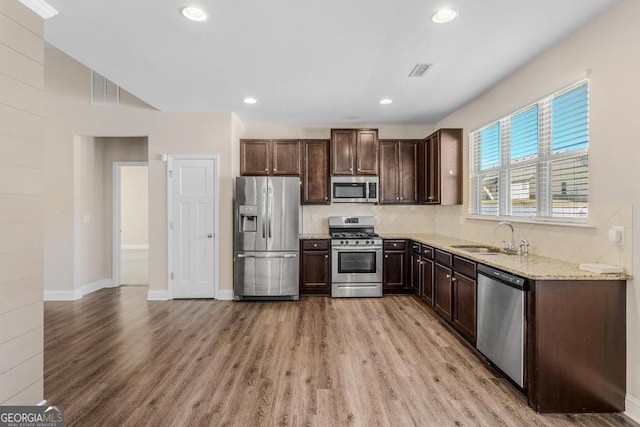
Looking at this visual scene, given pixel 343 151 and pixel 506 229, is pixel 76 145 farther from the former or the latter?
pixel 506 229

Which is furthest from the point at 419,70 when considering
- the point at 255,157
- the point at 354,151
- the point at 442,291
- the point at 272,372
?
the point at 272,372

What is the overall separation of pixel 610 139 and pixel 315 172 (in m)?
3.61

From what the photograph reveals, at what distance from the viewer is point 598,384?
2.07m

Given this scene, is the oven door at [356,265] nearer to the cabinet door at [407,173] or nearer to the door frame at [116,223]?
the cabinet door at [407,173]

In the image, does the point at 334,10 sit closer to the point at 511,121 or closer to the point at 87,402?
the point at 511,121

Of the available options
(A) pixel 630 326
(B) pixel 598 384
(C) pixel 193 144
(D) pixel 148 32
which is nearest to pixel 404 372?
(B) pixel 598 384

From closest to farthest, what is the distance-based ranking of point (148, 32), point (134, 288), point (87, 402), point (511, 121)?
point (87, 402)
point (148, 32)
point (511, 121)
point (134, 288)

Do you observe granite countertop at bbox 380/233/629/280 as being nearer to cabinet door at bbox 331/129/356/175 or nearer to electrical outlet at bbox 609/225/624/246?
electrical outlet at bbox 609/225/624/246

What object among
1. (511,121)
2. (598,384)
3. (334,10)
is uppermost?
(334,10)

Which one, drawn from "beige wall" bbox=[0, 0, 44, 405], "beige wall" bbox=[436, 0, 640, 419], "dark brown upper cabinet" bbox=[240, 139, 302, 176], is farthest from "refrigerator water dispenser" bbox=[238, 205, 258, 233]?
"beige wall" bbox=[436, 0, 640, 419]

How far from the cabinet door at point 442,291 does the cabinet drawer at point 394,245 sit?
1022 millimetres

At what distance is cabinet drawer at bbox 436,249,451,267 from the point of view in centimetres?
350

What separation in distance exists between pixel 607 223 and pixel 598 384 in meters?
1.10

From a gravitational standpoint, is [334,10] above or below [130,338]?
above
